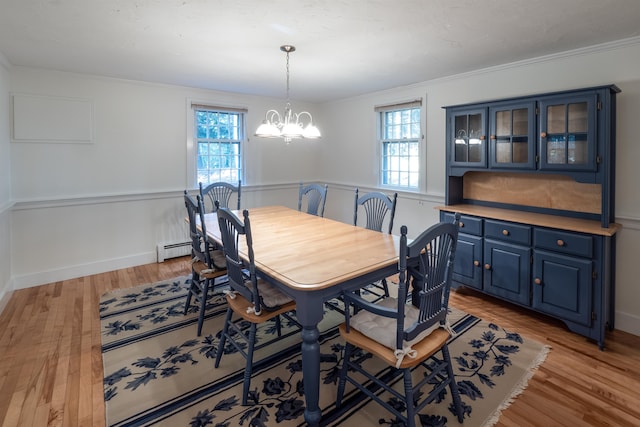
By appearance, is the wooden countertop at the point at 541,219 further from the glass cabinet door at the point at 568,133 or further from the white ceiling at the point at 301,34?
the white ceiling at the point at 301,34

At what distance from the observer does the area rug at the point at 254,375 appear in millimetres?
1912

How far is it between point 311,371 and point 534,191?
2.78 meters

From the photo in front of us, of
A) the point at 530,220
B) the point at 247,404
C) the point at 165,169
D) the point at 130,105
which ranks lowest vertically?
the point at 247,404

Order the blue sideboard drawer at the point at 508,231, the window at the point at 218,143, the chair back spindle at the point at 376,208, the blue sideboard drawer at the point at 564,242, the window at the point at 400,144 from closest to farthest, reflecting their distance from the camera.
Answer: the blue sideboard drawer at the point at 564,242, the blue sideboard drawer at the point at 508,231, the chair back spindle at the point at 376,208, the window at the point at 400,144, the window at the point at 218,143

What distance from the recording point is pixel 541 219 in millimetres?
2986

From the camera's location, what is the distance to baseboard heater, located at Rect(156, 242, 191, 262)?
4551 millimetres

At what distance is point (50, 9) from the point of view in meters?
2.22

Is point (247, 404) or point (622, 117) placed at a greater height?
A: point (622, 117)

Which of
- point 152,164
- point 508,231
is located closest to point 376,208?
point 508,231

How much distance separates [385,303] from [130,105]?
12.6 feet

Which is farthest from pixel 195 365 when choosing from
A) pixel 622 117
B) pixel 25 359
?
pixel 622 117

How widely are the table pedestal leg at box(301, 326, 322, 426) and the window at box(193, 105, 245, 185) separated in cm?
364

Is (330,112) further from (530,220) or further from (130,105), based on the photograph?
(530,220)

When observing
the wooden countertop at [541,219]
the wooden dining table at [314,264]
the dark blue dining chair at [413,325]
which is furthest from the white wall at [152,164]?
the dark blue dining chair at [413,325]
